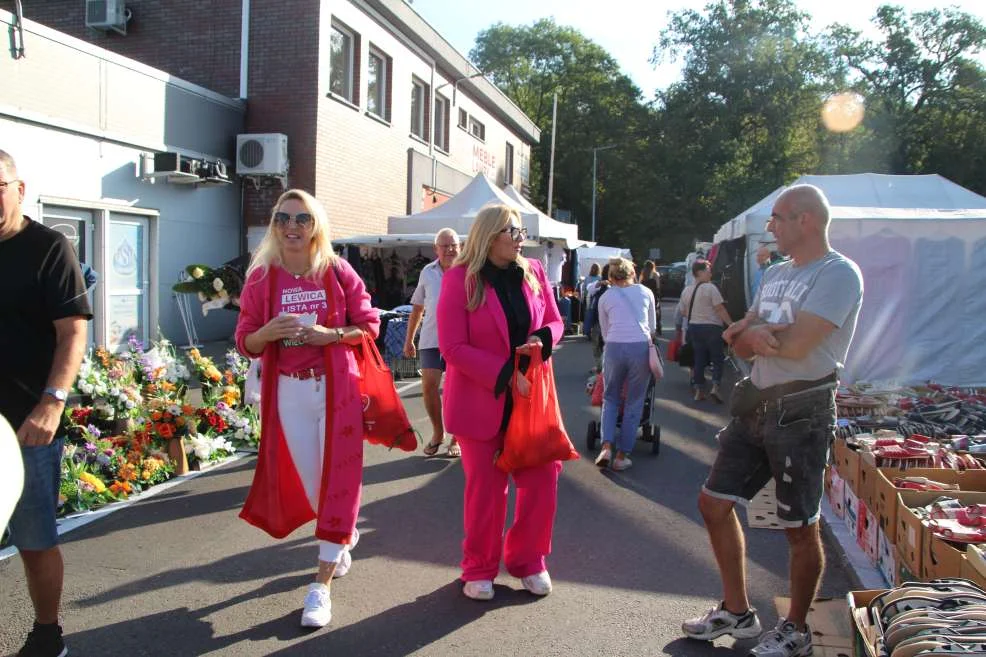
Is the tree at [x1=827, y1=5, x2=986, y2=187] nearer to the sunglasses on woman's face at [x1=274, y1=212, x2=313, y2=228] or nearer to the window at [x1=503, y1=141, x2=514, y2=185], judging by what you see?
the window at [x1=503, y1=141, x2=514, y2=185]

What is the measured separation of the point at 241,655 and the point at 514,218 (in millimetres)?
2330

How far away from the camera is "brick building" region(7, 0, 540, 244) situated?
50.2 feet

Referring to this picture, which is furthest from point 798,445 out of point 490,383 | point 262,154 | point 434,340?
point 262,154

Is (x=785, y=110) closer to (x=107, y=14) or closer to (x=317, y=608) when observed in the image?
(x=107, y=14)

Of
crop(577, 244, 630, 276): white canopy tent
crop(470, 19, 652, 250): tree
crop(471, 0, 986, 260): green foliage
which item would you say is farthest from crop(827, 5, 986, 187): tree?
crop(577, 244, 630, 276): white canopy tent

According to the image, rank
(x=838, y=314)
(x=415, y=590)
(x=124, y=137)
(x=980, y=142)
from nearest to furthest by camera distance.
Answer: (x=838, y=314) < (x=415, y=590) < (x=124, y=137) < (x=980, y=142)

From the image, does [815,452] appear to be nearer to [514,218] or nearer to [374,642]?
[514,218]

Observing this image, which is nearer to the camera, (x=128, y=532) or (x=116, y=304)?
(x=128, y=532)

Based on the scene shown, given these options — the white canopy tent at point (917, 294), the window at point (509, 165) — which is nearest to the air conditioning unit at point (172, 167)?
the white canopy tent at point (917, 294)

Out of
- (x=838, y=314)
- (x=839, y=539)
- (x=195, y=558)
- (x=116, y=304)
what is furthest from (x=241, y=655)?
(x=116, y=304)

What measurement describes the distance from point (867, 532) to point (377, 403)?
2868mm

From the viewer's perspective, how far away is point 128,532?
490cm

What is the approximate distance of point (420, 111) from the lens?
21531 mm

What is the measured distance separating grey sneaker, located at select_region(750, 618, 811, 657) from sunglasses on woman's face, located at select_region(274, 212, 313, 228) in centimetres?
272
